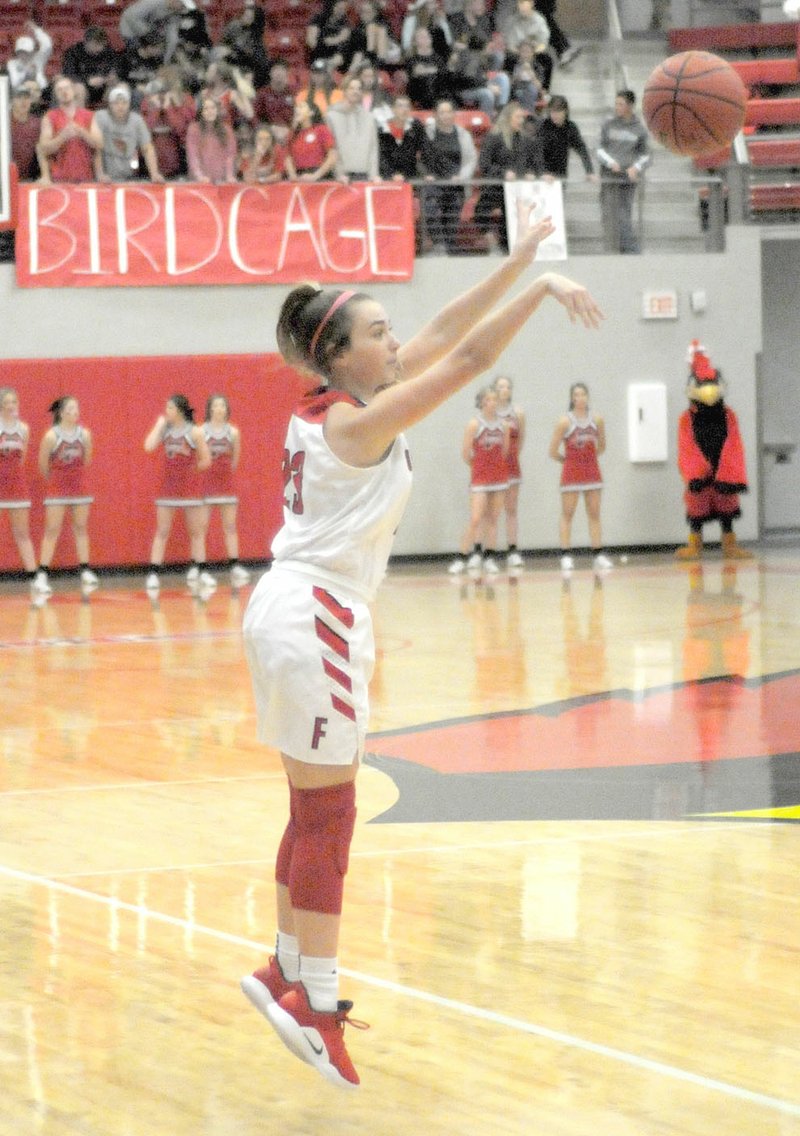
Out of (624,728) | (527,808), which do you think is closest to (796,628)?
(624,728)

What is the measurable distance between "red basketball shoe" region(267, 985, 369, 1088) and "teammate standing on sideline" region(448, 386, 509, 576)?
13.1m

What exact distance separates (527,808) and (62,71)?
13452 millimetres

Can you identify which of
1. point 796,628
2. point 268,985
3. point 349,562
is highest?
point 349,562

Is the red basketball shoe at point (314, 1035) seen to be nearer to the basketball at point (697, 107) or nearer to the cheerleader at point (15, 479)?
the basketball at point (697, 107)

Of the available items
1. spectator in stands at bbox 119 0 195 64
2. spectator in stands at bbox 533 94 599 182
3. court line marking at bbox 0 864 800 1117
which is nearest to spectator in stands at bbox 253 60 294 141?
spectator in stands at bbox 119 0 195 64

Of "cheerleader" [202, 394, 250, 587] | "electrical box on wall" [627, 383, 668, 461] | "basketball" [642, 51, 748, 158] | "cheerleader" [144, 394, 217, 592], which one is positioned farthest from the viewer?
"electrical box on wall" [627, 383, 668, 461]

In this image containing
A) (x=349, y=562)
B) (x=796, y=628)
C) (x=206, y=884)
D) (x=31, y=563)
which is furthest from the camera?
(x=31, y=563)

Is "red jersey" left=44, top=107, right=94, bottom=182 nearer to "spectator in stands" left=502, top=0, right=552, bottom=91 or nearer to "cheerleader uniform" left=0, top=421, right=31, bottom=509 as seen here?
"cheerleader uniform" left=0, top=421, right=31, bottom=509

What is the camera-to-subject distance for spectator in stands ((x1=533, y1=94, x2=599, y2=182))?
723 inches

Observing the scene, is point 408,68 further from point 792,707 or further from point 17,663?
point 792,707

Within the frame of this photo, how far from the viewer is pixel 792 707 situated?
8.89m

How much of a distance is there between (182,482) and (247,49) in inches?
201

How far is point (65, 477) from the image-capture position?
1599 centimetres

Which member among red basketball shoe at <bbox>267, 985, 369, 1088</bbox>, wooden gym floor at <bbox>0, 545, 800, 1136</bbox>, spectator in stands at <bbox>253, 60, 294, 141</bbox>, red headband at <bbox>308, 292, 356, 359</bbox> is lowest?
wooden gym floor at <bbox>0, 545, 800, 1136</bbox>
